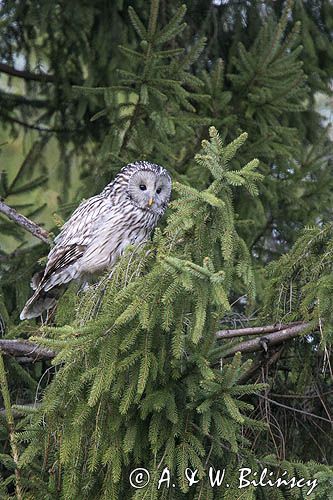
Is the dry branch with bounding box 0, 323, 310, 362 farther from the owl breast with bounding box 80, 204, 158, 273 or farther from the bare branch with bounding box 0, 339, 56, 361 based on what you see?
the owl breast with bounding box 80, 204, 158, 273

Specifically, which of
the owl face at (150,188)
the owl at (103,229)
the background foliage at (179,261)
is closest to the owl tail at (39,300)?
the owl at (103,229)

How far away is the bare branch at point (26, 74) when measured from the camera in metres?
7.86

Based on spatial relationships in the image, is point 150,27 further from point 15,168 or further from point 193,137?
point 15,168

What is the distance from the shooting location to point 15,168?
9578mm

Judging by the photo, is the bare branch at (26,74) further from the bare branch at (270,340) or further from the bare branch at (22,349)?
the bare branch at (270,340)

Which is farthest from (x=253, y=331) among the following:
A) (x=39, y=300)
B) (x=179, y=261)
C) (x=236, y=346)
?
(x=39, y=300)

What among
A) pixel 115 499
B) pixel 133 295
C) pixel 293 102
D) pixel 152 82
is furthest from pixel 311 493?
pixel 293 102

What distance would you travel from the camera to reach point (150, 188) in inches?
261

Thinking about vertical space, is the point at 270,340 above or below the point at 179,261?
below

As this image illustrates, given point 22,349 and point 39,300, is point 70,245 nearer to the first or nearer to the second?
point 39,300

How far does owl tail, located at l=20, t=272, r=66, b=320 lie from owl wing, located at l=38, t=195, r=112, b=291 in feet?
0.16

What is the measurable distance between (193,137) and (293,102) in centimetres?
101

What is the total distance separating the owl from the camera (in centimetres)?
648

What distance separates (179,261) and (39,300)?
9.14ft
